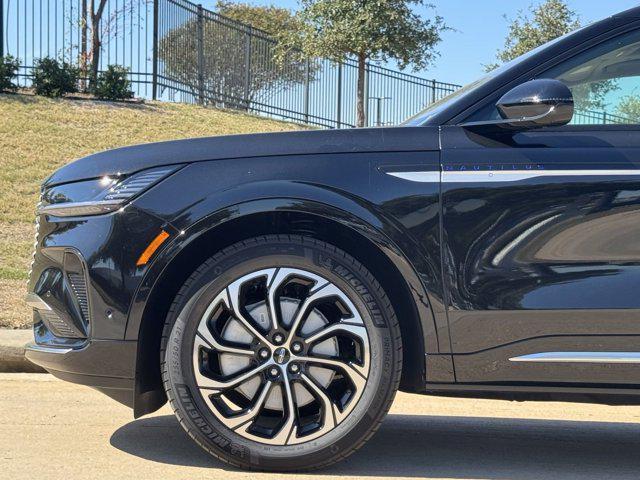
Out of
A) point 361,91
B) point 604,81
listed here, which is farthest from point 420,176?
point 361,91

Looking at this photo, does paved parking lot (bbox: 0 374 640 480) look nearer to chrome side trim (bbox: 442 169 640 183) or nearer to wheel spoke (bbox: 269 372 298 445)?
wheel spoke (bbox: 269 372 298 445)

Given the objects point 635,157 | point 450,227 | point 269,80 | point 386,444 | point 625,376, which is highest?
point 269,80

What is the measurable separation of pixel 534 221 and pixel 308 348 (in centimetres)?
93

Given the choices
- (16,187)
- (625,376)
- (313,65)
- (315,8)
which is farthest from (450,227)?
(313,65)

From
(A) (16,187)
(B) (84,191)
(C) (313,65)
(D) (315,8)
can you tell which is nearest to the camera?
(B) (84,191)

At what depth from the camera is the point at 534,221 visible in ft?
11.0

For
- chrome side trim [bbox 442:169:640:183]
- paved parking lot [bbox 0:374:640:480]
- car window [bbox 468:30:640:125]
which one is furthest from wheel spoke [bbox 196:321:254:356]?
car window [bbox 468:30:640:125]

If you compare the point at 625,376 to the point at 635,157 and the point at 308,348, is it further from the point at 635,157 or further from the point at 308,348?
the point at 308,348

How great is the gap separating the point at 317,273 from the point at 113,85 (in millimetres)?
13839

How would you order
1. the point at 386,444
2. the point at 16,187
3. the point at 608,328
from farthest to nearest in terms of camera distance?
the point at 16,187
the point at 386,444
the point at 608,328

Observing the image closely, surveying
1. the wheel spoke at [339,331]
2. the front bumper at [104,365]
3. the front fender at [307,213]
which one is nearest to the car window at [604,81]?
the front fender at [307,213]

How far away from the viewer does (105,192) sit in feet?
11.5

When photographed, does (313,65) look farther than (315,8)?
Yes

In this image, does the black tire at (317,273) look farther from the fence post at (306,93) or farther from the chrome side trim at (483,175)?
the fence post at (306,93)
